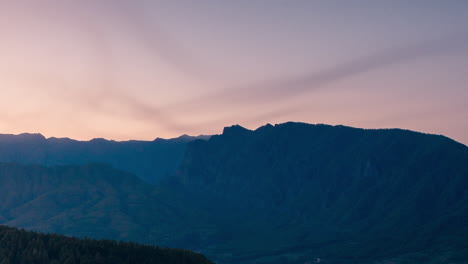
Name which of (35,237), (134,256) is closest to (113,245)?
(134,256)

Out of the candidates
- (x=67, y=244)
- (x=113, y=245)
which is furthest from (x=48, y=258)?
(x=113, y=245)

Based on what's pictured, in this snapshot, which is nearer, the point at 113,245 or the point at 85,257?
the point at 85,257

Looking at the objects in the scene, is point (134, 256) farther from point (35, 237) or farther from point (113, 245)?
point (35, 237)

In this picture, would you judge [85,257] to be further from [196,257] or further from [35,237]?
[196,257]

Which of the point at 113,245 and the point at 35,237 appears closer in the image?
the point at 35,237

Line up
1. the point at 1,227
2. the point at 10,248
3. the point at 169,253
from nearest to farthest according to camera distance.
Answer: the point at 10,248
the point at 1,227
the point at 169,253

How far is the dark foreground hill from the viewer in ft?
455

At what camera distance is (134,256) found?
15762 cm

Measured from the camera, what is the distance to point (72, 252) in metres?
144

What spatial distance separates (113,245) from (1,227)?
28.4 m

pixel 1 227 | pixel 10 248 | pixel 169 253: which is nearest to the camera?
pixel 10 248

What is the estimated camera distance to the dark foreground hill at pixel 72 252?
455 feet

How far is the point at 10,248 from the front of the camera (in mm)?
140000

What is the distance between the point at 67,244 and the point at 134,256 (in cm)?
1818
